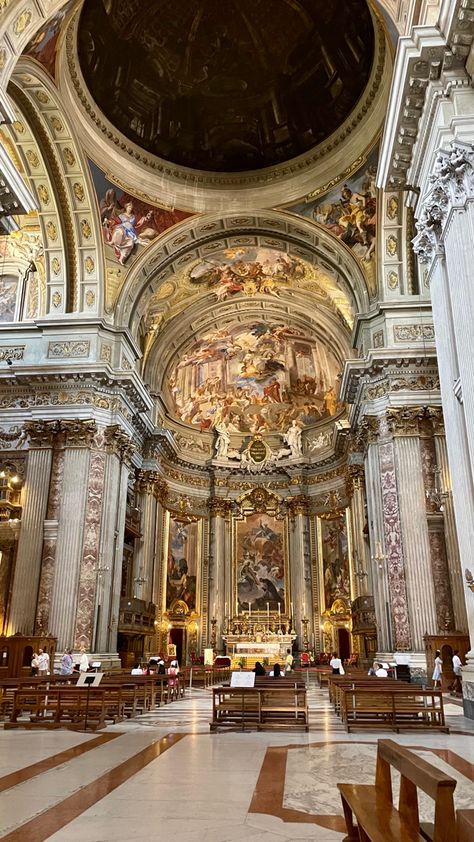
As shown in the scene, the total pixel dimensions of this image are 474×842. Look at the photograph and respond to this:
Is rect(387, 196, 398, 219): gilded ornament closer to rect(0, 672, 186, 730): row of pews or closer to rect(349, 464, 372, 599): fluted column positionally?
rect(349, 464, 372, 599): fluted column

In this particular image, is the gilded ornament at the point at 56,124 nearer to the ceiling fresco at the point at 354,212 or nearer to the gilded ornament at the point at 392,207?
the ceiling fresco at the point at 354,212

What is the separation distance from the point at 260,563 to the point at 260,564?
0.17ft

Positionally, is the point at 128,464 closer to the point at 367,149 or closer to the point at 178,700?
the point at 178,700

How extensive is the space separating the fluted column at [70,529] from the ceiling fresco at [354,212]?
35.4 feet

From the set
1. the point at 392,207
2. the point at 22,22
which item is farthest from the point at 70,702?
the point at 392,207

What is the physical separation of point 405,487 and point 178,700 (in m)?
8.67

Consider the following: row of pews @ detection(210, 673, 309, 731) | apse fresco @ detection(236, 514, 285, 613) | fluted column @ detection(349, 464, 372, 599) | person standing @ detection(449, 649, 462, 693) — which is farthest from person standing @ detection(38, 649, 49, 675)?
apse fresco @ detection(236, 514, 285, 613)

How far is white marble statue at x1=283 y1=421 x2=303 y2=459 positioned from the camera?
32.4m

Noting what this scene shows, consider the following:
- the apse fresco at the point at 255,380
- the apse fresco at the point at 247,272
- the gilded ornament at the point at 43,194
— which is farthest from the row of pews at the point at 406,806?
the apse fresco at the point at 255,380

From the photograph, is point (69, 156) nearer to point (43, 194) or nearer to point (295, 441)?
point (43, 194)

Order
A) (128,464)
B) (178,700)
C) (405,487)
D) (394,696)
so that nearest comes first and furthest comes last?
1. (394,696)
2. (178,700)
3. (405,487)
4. (128,464)

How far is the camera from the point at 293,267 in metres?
26.8

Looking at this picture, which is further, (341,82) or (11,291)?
(11,291)

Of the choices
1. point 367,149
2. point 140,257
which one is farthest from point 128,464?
point 367,149
